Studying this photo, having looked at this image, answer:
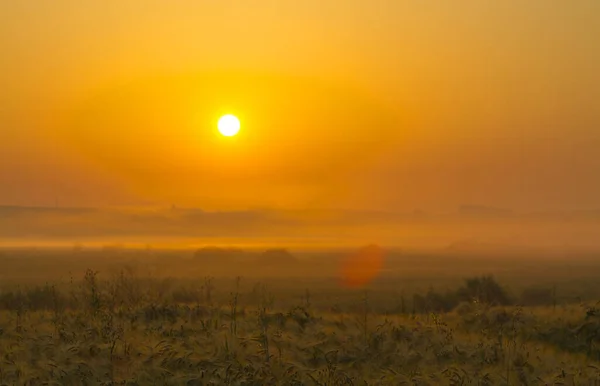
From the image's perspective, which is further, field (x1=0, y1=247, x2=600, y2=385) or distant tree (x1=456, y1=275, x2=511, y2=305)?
distant tree (x1=456, y1=275, x2=511, y2=305)

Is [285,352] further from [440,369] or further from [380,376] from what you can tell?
[440,369]

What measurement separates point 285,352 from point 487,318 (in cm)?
657

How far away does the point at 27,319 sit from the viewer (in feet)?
53.5

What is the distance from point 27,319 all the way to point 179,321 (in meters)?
3.59

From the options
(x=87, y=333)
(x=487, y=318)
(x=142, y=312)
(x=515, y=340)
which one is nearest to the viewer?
(x=87, y=333)

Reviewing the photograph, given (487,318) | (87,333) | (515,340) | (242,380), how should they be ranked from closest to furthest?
(242,380), (87,333), (515,340), (487,318)

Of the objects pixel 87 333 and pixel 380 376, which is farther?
pixel 87 333

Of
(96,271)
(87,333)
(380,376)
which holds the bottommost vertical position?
(380,376)

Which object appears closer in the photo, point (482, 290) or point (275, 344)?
point (275, 344)

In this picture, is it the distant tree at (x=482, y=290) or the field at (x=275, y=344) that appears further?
the distant tree at (x=482, y=290)

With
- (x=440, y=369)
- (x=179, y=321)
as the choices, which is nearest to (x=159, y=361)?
(x=179, y=321)

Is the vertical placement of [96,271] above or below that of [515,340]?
above

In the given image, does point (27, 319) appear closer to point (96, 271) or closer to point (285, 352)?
point (96, 271)

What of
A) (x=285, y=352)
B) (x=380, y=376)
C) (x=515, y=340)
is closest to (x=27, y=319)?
(x=285, y=352)
